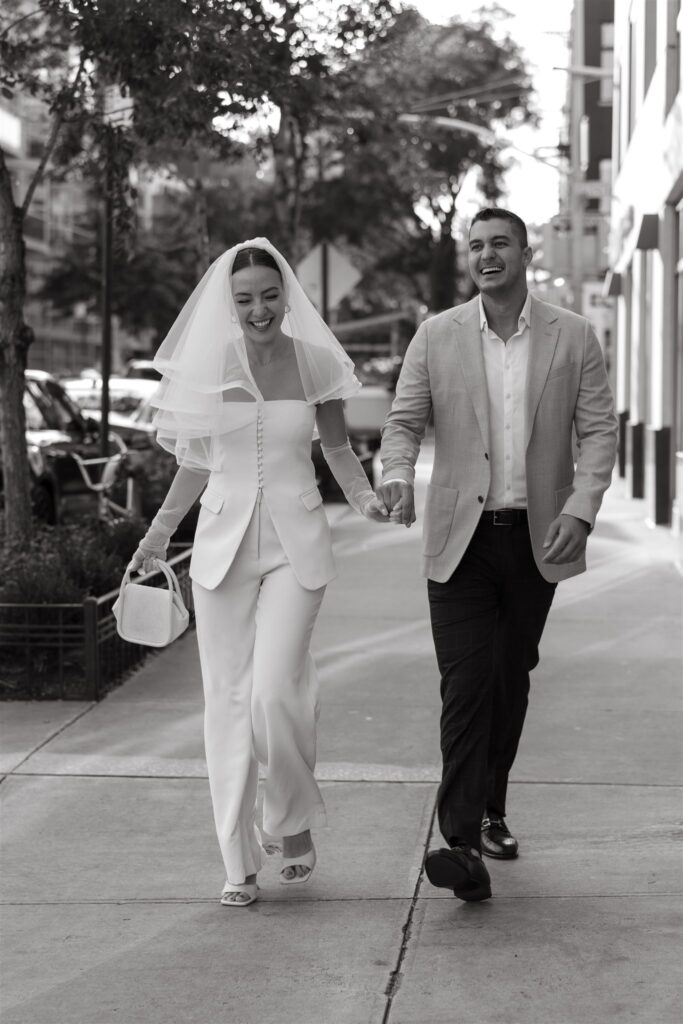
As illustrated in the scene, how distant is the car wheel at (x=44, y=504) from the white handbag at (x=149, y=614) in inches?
318

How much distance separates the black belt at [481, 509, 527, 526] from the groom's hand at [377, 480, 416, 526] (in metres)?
0.32

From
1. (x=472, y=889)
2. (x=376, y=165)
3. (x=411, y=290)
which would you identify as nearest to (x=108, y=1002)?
(x=472, y=889)

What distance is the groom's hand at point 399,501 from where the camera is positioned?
15.3ft

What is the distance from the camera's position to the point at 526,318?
16.2 ft

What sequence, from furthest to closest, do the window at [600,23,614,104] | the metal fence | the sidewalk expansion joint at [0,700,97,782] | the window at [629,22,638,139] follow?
the window at [600,23,614,104] → the window at [629,22,638,139] → the metal fence → the sidewalk expansion joint at [0,700,97,782]

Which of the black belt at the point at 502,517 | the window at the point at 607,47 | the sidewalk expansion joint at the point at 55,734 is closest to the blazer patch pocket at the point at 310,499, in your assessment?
the black belt at the point at 502,517

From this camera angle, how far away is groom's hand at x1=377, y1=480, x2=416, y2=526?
467cm

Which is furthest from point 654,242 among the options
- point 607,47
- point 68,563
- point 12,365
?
point 607,47

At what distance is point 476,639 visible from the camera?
16.0ft

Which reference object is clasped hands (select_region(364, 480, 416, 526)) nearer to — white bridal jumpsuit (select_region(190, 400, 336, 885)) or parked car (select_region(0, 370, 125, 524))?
white bridal jumpsuit (select_region(190, 400, 336, 885))

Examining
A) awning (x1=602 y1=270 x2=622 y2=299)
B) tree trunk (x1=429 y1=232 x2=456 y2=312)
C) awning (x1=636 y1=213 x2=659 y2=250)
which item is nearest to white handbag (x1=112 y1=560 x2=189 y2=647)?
awning (x1=636 y1=213 x2=659 y2=250)

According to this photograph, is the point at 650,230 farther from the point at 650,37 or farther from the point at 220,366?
the point at 220,366

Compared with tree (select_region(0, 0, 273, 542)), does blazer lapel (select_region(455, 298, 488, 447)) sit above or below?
below

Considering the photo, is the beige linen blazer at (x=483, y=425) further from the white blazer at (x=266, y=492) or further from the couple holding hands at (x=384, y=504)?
the white blazer at (x=266, y=492)
